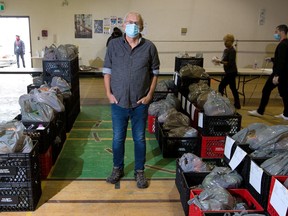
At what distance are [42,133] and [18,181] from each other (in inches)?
22.8

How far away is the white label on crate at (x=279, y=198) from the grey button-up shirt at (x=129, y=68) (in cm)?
131

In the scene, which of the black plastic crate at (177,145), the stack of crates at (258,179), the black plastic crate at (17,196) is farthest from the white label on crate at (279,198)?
the black plastic crate at (17,196)

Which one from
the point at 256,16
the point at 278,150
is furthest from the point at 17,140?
the point at 256,16

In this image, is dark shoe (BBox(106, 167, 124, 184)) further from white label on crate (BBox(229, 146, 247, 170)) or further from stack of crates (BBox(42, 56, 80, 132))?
stack of crates (BBox(42, 56, 80, 132))

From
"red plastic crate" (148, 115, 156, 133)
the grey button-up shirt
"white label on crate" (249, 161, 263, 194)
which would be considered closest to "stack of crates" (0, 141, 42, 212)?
the grey button-up shirt

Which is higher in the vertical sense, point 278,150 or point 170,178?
point 278,150

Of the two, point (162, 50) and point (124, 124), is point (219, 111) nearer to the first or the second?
point (124, 124)

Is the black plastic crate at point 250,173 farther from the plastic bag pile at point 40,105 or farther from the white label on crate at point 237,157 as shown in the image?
the plastic bag pile at point 40,105

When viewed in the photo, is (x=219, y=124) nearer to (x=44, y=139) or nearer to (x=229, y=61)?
(x=44, y=139)

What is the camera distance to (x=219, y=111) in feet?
11.2

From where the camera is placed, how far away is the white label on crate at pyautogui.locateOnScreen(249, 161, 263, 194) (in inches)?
82.4

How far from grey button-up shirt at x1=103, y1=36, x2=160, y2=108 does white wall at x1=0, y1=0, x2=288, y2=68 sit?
7021mm

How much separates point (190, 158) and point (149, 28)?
7206mm

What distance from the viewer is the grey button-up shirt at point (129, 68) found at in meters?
2.64
